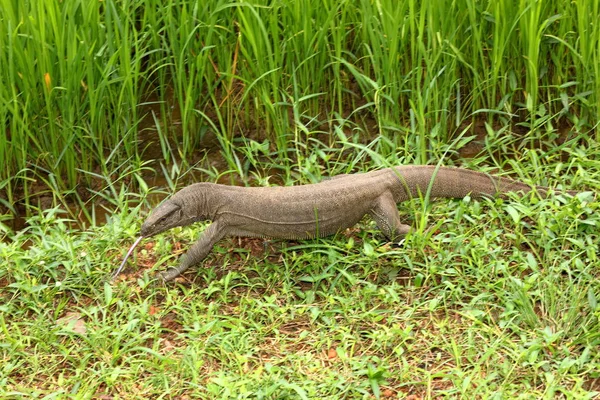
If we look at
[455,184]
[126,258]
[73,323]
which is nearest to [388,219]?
[455,184]

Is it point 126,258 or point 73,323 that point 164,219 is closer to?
point 126,258

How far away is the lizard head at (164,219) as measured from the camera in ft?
15.4

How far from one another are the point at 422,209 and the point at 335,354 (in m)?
1.07

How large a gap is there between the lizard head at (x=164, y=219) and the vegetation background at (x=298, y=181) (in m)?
0.19

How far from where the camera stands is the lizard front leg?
4.71 m

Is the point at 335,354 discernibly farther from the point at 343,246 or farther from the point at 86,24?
the point at 86,24

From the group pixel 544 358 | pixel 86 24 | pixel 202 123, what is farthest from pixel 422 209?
pixel 86 24

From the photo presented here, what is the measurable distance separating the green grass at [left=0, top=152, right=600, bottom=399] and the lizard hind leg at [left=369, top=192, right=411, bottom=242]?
9cm

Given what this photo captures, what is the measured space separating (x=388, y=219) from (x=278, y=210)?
57cm

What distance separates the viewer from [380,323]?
14.3 ft

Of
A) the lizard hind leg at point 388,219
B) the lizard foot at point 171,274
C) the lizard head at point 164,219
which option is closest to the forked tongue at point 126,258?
the lizard head at point 164,219

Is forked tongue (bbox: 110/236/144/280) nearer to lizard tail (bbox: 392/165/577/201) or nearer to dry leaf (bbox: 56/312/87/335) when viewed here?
dry leaf (bbox: 56/312/87/335)

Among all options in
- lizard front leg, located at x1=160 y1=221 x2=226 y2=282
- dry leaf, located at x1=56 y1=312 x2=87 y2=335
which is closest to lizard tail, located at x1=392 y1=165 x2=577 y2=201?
lizard front leg, located at x1=160 y1=221 x2=226 y2=282

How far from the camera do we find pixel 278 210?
4.73 m
